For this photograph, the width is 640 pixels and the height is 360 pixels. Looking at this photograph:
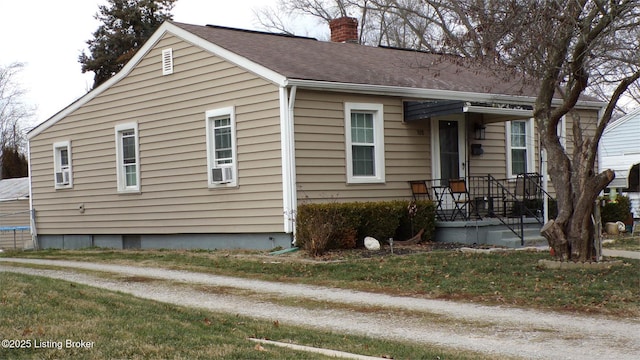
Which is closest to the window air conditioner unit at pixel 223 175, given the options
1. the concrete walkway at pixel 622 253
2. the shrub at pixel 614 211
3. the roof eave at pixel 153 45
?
the roof eave at pixel 153 45

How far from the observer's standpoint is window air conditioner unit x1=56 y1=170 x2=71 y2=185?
2114 cm

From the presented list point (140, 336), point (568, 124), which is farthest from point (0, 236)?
point (140, 336)

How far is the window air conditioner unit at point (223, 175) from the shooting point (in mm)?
16328

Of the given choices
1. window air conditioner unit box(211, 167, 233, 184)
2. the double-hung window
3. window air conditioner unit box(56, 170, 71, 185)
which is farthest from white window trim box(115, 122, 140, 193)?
the double-hung window

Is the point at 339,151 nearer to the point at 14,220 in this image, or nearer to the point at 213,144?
the point at 213,144

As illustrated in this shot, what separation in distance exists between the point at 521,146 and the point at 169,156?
9027 millimetres

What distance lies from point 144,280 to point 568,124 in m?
13.6

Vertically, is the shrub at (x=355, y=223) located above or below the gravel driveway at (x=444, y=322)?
above

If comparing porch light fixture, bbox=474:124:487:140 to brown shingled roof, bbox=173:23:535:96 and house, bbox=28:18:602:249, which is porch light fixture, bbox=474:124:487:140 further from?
brown shingled roof, bbox=173:23:535:96

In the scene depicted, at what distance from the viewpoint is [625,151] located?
32.6m

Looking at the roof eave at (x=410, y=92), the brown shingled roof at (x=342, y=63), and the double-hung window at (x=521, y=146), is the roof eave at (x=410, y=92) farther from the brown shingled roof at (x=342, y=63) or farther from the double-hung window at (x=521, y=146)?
the double-hung window at (x=521, y=146)

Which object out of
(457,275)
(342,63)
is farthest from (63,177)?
(457,275)

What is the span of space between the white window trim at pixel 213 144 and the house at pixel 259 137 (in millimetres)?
29

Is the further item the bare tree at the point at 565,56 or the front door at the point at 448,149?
the front door at the point at 448,149
